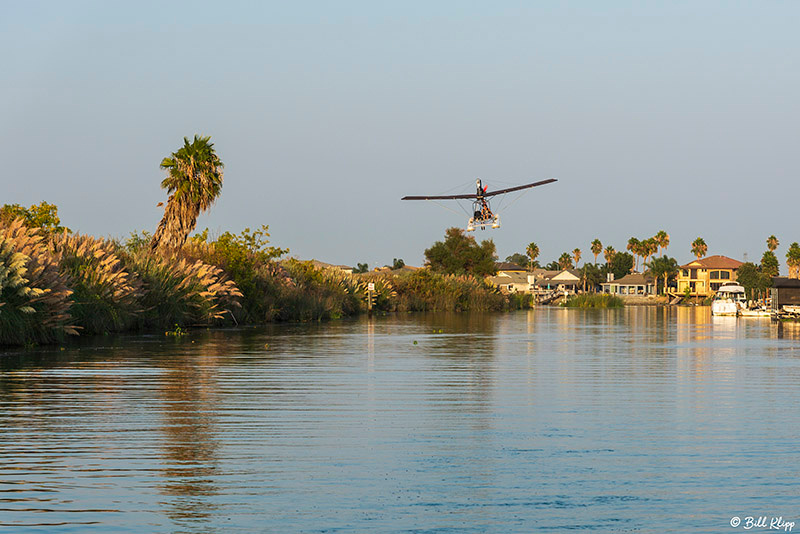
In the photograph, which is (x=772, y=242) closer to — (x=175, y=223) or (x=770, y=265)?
(x=770, y=265)

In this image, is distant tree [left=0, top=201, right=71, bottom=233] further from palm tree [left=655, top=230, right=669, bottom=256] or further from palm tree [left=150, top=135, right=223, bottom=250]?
palm tree [left=655, top=230, right=669, bottom=256]

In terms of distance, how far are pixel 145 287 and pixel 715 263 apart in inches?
6612

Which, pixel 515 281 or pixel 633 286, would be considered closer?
pixel 515 281

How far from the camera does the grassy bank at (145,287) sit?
2522 centimetres

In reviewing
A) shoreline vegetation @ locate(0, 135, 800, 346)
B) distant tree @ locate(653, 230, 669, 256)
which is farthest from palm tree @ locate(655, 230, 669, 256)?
shoreline vegetation @ locate(0, 135, 800, 346)

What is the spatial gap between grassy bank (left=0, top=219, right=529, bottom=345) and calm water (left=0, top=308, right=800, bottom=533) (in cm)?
387

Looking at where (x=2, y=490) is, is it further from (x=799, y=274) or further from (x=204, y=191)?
(x=799, y=274)

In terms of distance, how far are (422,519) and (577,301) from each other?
11063 cm

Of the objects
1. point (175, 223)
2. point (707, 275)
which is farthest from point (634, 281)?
point (175, 223)

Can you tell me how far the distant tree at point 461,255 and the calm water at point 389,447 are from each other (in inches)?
3798

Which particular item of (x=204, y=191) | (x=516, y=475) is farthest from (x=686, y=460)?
(x=204, y=191)

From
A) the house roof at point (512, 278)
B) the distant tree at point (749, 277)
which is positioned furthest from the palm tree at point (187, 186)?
the house roof at point (512, 278)

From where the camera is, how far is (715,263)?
18862 centimetres

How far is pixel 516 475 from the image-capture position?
945cm
